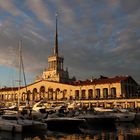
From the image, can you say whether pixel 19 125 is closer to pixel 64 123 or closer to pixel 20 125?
pixel 20 125

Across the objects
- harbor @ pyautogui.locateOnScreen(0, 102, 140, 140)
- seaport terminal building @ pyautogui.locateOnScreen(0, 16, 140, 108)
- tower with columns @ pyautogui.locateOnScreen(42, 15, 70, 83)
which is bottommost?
harbor @ pyautogui.locateOnScreen(0, 102, 140, 140)

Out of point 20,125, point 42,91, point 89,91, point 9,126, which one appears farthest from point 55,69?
point 20,125

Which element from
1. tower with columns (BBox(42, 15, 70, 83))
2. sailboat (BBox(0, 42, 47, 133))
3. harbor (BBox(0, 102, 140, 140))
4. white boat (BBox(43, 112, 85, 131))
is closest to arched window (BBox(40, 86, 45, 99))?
tower with columns (BBox(42, 15, 70, 83))

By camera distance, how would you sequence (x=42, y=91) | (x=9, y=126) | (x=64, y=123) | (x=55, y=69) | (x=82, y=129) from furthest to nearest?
(x=55, y=69) < (x=42, y=91) < (x=82, y=129) < (x=64, y=123) < (x=9, y=126)

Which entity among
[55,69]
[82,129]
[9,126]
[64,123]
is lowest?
[82,129]

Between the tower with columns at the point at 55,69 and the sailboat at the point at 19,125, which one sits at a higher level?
the tower with columns at the point at 55,69

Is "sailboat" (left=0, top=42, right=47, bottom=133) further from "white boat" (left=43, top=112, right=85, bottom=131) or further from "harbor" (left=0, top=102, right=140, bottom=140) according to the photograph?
"white boat" (left=43, top=112, right=85, bottom=131)

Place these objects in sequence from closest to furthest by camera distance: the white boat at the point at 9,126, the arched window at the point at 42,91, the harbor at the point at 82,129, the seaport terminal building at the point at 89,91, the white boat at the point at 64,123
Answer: the harbor at the point at 82,129, the white boat at the point at 9,126, the white boat at the point at 64,123, the seaport terminal building at the point at 89,91, the arched window at the point at 42,91

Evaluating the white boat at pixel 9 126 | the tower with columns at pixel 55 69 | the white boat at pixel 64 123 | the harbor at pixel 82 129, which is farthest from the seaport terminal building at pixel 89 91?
the white boat at pixel 9 126

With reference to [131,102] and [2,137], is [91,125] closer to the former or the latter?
[2,137]

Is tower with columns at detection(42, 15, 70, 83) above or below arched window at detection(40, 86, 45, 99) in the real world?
above

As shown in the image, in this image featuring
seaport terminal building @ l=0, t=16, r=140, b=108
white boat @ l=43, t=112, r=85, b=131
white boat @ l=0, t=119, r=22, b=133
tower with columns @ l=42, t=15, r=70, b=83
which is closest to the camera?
white boat @ l=0, t=119, r=22, b=133

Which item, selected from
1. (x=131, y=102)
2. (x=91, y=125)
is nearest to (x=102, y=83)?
(x=131, y=102)

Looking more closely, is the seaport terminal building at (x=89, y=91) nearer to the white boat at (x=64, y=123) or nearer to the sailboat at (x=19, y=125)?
the white boat at (x=64, y=123)
